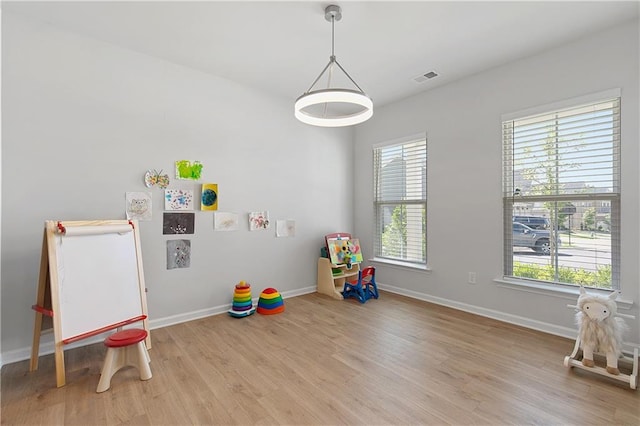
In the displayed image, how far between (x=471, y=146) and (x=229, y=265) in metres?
3.07

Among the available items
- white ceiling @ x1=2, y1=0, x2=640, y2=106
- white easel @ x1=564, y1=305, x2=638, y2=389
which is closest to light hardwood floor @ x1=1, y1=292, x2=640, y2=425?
white easel @ x1=564, y1=305, x2=638, y2=389

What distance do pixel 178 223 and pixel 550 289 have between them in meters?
3.68

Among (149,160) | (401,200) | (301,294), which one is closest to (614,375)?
(401,200)

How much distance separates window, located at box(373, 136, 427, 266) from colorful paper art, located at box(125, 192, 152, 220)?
2.98m

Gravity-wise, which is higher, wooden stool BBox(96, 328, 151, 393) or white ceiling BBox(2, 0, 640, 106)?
white ceiling BBox(2, 0, 640, 106)

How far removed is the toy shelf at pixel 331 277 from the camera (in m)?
4.03

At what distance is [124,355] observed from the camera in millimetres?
2100

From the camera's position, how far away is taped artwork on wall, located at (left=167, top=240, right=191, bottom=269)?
3066 mm

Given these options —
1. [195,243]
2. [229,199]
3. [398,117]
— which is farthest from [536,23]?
[195,243]

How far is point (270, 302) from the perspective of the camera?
11.1 feet

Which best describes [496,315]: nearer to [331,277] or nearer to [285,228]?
[331,277]

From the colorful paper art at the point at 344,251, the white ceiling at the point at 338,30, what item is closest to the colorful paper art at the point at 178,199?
the white ceiling at the point at 338,30

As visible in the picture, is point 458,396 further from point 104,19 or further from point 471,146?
point 104,19

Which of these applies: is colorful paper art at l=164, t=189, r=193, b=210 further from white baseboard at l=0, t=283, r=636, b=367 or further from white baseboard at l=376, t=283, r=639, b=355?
white baseboard at l=376, t=283, r=639, b=355
